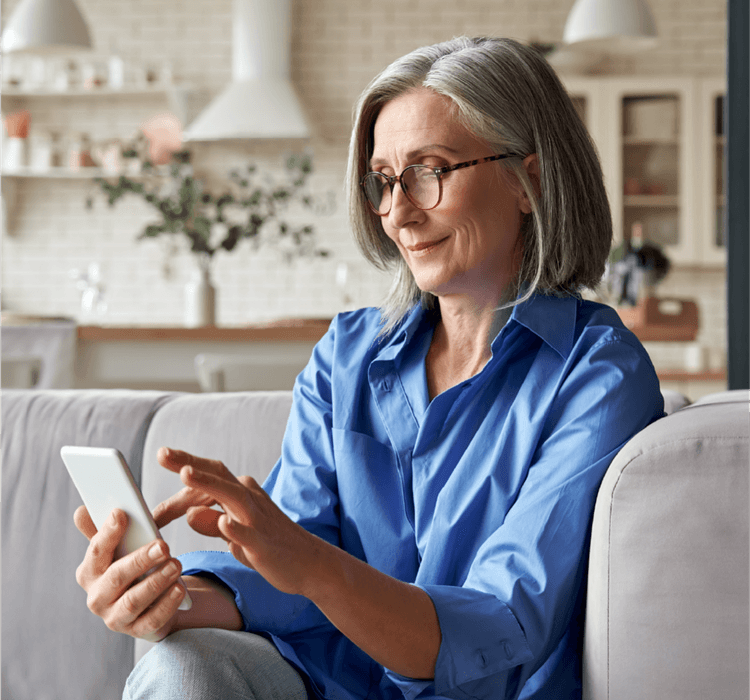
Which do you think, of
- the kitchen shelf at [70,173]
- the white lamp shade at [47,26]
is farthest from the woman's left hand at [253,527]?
the kitchen shelf at [70,173]

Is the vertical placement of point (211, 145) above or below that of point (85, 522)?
above

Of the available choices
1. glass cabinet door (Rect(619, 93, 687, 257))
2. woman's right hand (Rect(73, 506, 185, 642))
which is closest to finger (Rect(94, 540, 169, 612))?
woman's right hand (Rect(73, 506, 185, 642))

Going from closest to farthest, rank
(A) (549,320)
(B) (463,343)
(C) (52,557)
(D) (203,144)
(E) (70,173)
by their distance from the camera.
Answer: (A) (549,320), (B) (463,343), (C) (52,557), (E) (70,173), (D) (203,144)

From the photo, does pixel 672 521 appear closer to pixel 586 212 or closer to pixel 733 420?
pixel 733 420

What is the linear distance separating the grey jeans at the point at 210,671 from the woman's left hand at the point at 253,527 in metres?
0.18

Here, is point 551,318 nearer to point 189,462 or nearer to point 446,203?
point 446,203

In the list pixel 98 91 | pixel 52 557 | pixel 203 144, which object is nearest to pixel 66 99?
pixel 98 91

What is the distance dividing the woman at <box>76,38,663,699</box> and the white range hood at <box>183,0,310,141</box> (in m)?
4.44

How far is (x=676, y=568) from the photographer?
33.7 inches

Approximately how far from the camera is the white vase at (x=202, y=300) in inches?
140

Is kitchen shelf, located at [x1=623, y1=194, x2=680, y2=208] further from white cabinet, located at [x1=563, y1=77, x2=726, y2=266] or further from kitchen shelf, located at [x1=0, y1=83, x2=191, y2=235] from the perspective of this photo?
kitchen shelf, located at [x1=0, y1=83, x2=191, y2=235]

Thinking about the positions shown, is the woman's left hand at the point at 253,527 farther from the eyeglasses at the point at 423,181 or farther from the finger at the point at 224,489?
the eyeglasses at the point at 423,181

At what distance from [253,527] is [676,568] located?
15.9 inches


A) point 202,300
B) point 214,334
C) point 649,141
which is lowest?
point 214,334
